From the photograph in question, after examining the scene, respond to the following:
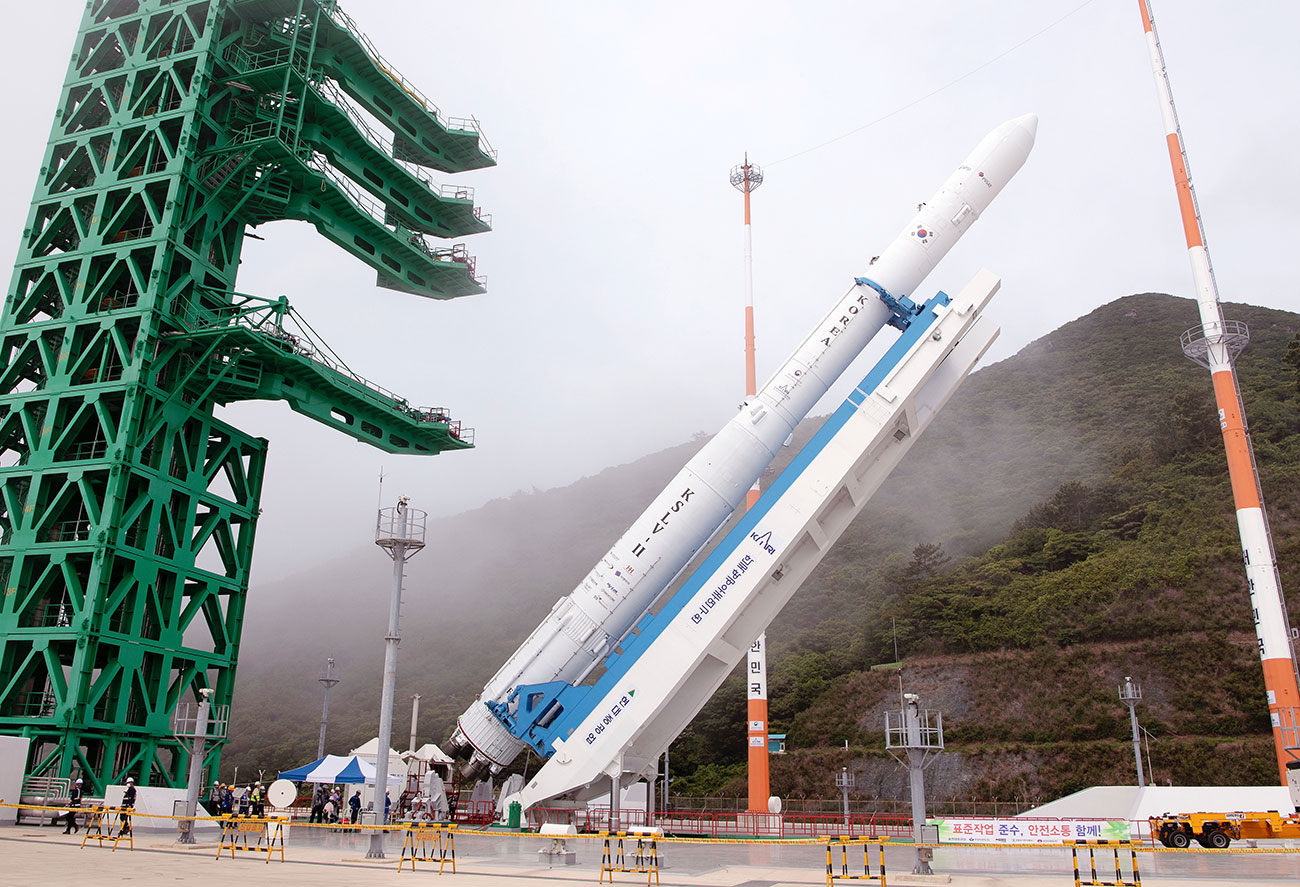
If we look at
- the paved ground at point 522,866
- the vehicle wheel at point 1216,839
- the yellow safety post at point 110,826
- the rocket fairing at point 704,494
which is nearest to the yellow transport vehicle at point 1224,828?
the vehicle wheel at point 1216,839

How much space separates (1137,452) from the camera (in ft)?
168

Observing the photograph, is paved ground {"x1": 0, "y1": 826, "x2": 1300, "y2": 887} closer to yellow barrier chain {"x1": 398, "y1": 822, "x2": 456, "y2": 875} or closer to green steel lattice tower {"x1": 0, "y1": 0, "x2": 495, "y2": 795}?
yellow barrier chain {"x1": 398, "y1": 822, "x2": 456, "y2": 875}

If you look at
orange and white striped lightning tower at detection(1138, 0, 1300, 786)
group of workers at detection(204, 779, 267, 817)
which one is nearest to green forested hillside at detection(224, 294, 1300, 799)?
orange and white striped lightning tower at detection(1138, 0, 1300, 786)

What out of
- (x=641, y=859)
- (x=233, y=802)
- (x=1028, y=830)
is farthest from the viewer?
(x=233, y=802)

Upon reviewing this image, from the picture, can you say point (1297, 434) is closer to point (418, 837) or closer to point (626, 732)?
point (626, 732)

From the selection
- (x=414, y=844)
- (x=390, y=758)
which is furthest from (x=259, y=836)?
(x=390, y=758)

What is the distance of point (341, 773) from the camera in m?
21.3

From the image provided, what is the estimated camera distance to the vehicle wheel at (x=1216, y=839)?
54.0 feet

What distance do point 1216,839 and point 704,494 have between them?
11.1 metres

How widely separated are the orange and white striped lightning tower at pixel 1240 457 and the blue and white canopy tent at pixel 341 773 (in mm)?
19218

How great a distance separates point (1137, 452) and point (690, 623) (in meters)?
44.4

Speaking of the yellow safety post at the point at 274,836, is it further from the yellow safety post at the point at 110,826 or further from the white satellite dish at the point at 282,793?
the yellow safety post at the point at 110,826

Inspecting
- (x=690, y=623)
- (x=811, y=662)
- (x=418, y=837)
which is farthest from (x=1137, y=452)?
(x=418, y=837)

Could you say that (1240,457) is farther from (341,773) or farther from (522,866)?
(341,773)
